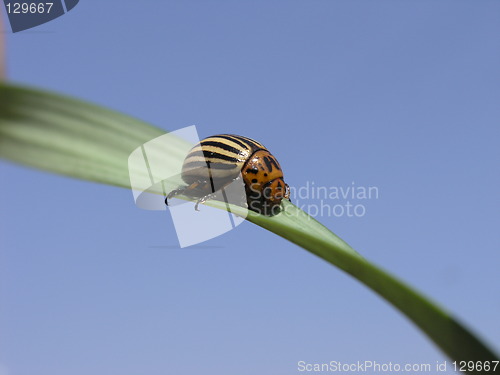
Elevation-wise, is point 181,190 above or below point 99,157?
above

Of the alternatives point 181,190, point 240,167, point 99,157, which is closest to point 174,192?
point 181,190

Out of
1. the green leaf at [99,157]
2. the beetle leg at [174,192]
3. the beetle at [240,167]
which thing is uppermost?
the beetle at [240,167]

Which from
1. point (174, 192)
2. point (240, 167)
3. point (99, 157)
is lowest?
point (99, 157)

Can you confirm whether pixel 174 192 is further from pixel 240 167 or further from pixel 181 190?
pixel 240 167

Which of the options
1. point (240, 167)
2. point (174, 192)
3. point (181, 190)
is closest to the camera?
point (174, 192)

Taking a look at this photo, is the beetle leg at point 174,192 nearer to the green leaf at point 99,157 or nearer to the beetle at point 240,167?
the green leaf at point 99,157

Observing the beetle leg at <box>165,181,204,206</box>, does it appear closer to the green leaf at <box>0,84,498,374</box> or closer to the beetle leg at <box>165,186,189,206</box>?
the beetle leg at <box>165,186,189,206</box>

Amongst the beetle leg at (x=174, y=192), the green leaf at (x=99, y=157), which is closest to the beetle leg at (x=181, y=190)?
the beetle leg at (x=174, y=192)

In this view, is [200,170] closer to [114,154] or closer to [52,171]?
[114,154]
